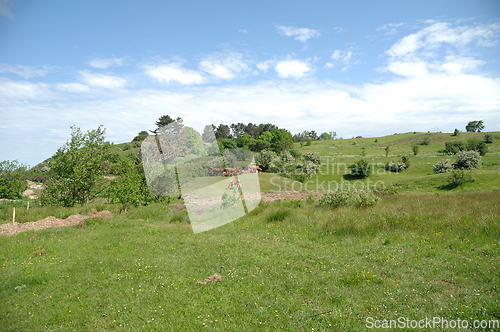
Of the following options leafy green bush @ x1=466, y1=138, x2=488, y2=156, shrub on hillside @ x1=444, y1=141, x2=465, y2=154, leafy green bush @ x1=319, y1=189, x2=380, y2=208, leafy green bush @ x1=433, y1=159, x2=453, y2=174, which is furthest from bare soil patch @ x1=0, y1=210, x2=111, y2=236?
shrub on hillside @ x1=444, y1=141, x2=465, y2=154

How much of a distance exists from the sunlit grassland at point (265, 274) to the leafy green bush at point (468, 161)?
30.2 metres

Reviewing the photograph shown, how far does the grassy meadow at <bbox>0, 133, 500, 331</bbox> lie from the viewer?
5422mm

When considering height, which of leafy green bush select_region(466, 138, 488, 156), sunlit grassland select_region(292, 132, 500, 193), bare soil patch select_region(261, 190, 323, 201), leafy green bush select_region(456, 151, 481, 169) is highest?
leafy green bush select_region(466, 138, 488, 156)

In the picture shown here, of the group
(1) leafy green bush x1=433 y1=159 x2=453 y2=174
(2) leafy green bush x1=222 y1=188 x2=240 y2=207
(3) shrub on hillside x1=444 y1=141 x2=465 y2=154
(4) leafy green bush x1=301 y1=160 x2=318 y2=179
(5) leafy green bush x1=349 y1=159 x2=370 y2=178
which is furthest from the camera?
(3) shrub on hillside x1=444 y1=141 x2=465 y2=154

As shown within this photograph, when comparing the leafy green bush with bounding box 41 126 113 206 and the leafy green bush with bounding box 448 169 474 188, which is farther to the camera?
the leafy green bush with bounding box 448 169 474 188

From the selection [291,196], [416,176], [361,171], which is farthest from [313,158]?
[291,196]

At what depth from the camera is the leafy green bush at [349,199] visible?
15017 mm

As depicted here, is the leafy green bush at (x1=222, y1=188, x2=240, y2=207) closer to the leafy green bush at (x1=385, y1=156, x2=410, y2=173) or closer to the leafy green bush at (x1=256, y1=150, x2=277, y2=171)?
the leafy green bush at (x1=256, y1=150, x2=277, y2=171)

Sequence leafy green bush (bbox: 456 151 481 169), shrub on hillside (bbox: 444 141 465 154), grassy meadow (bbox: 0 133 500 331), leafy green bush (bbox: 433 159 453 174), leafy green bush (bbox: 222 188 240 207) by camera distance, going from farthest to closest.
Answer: shrub on hillside (bbox: 444 141 465 154)
leafy green bush (bbox: 456 151 481 169)
leafy green bush (bbox: 433 159 453 174)
leafy green bush (bbox: 222 188 240 207)
grassy meadow (bbox: 0 133 500 331)

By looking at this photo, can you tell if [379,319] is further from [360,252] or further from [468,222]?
[468,222]

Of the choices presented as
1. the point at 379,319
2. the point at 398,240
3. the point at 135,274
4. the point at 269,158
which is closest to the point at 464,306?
the point at 379,319

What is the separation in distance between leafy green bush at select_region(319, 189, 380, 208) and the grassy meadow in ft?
6.85

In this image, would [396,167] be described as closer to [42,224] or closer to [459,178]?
[459,178]

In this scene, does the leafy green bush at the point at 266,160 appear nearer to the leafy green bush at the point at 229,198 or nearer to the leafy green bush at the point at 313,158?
the leafy green bush at the point at 313,158
